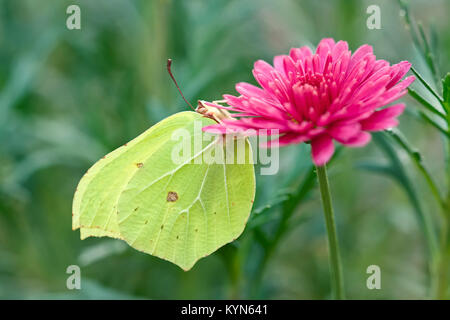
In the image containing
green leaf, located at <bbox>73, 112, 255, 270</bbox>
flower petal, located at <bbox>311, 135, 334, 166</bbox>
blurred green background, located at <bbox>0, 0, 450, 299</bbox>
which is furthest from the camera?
blurred green background, located at <bbox>0, 0, 450, 299</bbox>

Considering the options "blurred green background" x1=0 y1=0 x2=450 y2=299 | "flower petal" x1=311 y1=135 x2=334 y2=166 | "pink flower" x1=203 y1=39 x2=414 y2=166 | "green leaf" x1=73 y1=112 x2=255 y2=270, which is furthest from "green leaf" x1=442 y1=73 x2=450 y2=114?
"blurred green background" x1=0 y1=0 x2=450 y2=299

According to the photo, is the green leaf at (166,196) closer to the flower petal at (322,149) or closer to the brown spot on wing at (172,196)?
the brown spot on wing at (172,196)

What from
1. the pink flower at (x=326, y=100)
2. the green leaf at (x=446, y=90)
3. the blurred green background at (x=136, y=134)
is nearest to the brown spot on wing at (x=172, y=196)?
the pink flower at (x=326, y=100)

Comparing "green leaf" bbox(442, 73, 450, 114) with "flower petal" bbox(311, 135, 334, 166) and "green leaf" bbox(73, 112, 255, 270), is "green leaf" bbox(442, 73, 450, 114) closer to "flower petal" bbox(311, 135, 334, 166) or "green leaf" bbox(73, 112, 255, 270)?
"flower petal" bbox(311, 135, 334, 166)

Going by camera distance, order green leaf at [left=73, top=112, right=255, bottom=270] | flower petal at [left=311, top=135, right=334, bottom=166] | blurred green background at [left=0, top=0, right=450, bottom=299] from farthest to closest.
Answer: blurred green background at [left=0, top=0, right=450, bottom=299], green leaf at [left=73, top=112, right=255, bottom=270], flower petal at [left=311, top=135, right=334, bottom=166]
